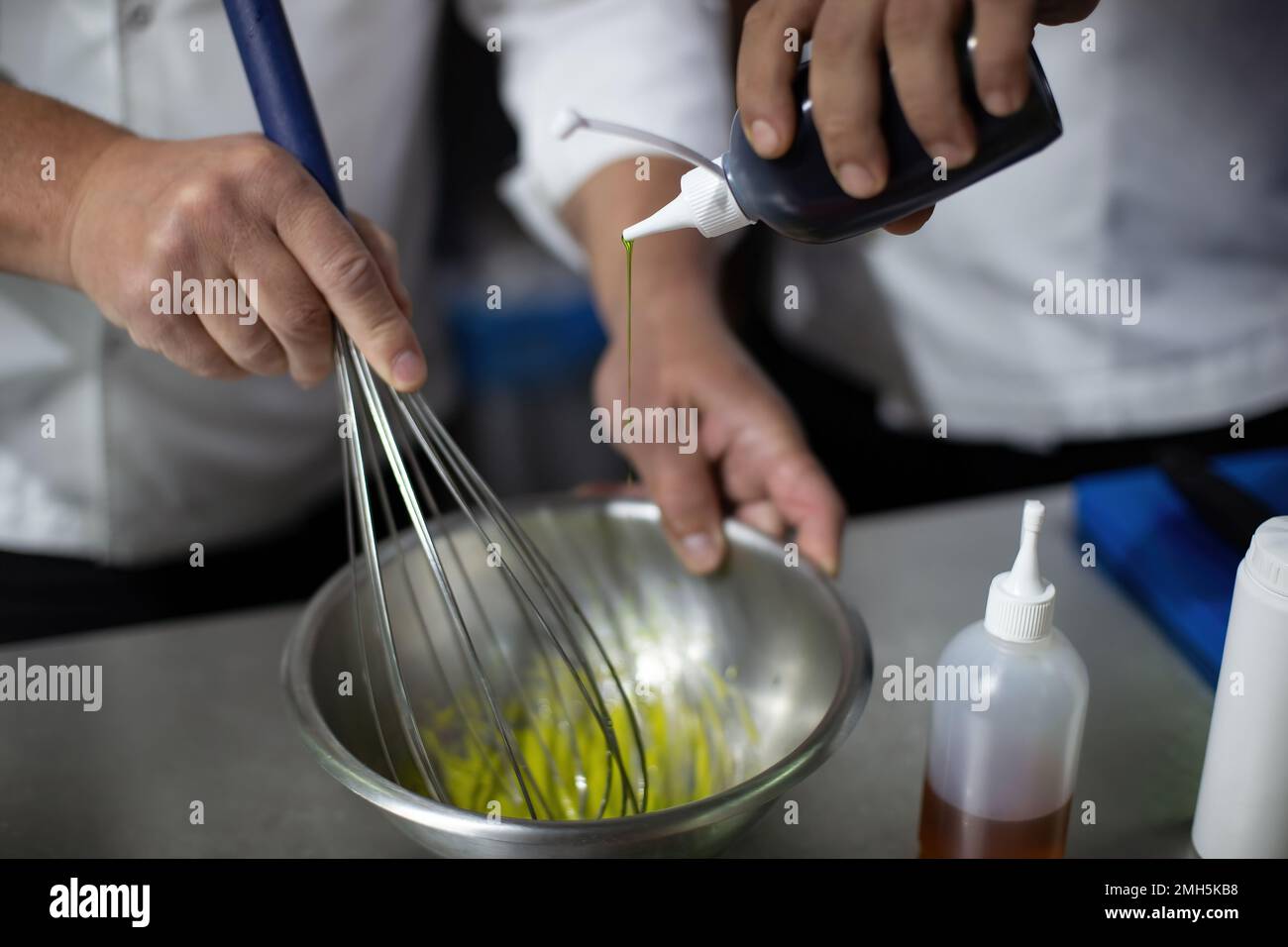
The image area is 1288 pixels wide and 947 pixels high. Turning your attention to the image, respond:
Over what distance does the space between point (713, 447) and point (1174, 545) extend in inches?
9.9

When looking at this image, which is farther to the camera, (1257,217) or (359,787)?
(1257,217)

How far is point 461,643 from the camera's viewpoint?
513 millimetres

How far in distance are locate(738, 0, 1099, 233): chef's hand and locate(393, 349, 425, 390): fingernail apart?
16 cm

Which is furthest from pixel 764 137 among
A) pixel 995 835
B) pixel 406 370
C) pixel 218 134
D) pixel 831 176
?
pixel 218 134

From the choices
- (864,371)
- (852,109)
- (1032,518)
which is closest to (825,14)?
(852,109)

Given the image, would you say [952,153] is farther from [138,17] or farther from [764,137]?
[138,17]

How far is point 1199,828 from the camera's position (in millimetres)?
441

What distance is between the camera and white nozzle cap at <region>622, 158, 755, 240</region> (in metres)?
0.36

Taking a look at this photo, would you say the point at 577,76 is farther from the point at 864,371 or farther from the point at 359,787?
the point at 359,787

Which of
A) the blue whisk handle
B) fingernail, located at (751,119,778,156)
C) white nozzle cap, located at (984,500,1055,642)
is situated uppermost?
the blue whisk handle

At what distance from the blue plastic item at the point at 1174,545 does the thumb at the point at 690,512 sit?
0.74 feet

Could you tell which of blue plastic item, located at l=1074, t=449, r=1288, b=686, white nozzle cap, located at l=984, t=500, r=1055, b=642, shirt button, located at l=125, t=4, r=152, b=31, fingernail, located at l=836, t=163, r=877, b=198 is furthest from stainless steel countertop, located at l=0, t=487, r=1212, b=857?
shirt button, located at l=125, t=4, r=152, b=31

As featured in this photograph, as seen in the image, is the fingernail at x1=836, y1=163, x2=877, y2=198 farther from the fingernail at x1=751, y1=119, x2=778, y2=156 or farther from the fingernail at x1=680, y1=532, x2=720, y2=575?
the fingernail at x1=680, y1=532, x2=720, y2=575

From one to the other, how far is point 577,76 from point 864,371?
336 millimetres
